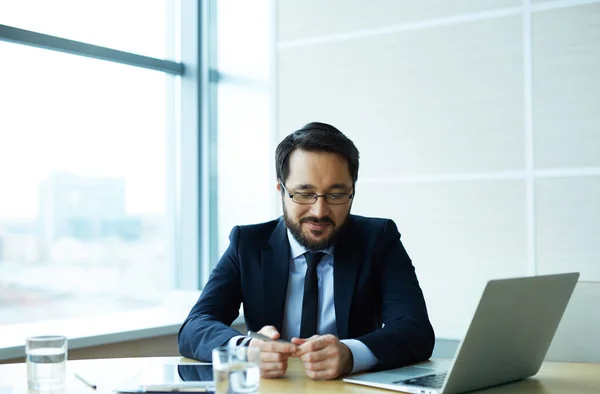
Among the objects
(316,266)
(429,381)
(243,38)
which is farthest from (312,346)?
(243,38)

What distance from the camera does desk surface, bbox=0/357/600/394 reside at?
5.51ft

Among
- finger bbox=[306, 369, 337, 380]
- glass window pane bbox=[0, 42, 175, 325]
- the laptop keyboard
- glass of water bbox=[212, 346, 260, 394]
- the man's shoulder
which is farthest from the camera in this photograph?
glass window pane bbox=[0, 42, 175, 325]

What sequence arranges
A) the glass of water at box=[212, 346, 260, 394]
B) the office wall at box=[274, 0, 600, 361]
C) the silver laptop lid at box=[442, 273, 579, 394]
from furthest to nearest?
the office wall at box=[274, 0, 600, 361]
the silver laptop lid at box=[442, 273, 579, 394]
the glass of water at box=[212, 346, 260, 394]

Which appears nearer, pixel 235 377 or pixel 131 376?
pixel 235 377

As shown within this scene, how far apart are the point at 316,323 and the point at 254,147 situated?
239 cm

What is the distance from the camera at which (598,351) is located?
2232mm

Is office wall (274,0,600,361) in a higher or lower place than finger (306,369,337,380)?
higher

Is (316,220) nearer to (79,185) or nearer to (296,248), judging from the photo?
(296,248)

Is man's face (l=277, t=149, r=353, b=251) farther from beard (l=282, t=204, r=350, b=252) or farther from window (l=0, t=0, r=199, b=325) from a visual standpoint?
window (l=0, t=0, r=199, b=325)

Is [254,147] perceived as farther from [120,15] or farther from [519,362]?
[519,362]

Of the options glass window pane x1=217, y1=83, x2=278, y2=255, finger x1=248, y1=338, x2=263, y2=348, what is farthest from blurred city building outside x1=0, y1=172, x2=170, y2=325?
finger x1=248, y1=338, x2=263, y2=348

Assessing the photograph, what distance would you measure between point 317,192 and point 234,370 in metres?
0.98

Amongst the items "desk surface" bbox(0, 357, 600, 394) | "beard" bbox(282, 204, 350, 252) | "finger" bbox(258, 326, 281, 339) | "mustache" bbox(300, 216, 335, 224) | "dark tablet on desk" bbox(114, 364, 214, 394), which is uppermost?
"mustache" bbox(300, 216, 335, 224)

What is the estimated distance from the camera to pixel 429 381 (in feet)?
5.62
